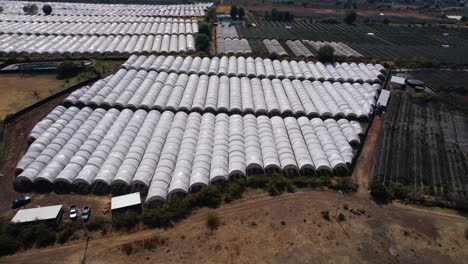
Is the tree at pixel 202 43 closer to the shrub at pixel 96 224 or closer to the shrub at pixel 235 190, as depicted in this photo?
the shrub at pixel 235 190

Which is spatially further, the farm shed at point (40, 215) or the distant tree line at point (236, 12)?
the distant tree line at point (236, 12)

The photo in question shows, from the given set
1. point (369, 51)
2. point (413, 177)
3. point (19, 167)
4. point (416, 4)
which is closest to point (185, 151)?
point (19, 167)

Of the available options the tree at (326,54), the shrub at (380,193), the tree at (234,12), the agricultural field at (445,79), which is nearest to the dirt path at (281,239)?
the shrub at (380,193)

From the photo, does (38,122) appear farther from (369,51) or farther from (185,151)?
(369,51)

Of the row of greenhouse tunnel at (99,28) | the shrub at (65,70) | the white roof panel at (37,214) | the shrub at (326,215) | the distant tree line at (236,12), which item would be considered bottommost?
the shrub at (326,215)

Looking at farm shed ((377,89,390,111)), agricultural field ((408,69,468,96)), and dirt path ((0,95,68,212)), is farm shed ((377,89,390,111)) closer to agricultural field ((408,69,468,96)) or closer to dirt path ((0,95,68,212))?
agricultural field ((408,69,468,96))

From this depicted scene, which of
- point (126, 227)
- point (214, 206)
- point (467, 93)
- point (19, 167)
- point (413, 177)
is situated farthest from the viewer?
point (467, 93)
